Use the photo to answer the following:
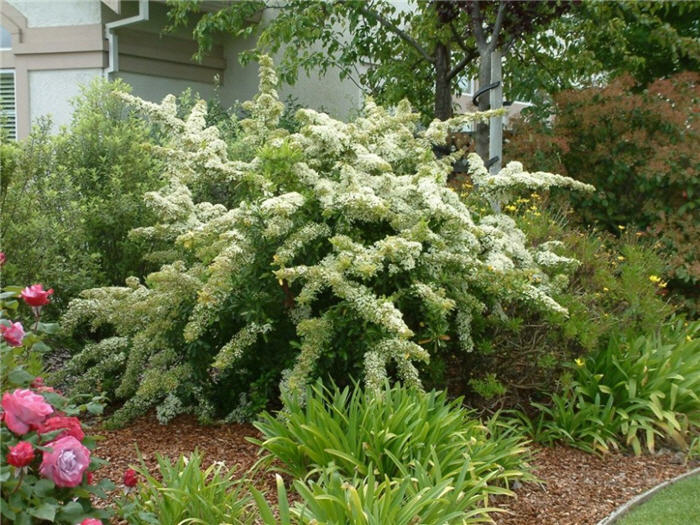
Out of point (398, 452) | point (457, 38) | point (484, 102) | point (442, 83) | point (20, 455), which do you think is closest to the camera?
point (20, 455)

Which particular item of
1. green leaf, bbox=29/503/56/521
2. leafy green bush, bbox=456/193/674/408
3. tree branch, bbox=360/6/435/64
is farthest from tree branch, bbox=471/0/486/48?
green leaf, bbox=29/503/56/521

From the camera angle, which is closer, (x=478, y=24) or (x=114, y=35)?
(x=478, y=24)

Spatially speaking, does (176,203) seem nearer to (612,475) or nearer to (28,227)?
(28,227)

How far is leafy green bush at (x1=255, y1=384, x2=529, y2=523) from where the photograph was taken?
133 inches

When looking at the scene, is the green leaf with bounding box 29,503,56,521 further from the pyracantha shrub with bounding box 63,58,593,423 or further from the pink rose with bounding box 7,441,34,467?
the pyracantha shrub with bounding box 63,58,593,423

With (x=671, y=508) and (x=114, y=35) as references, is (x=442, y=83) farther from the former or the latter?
(x=671, y=508)

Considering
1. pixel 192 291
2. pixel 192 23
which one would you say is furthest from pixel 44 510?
pixel 192 23

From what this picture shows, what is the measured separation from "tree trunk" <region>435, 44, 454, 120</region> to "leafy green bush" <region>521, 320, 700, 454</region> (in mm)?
5222

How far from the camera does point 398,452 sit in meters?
3.66

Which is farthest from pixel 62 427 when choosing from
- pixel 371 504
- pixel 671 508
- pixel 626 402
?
pixel 626 402

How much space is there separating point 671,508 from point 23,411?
3.36 metres

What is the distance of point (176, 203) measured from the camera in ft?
16.7

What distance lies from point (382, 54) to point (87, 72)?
3.81 m

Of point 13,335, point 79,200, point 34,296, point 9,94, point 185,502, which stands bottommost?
point 185,502
